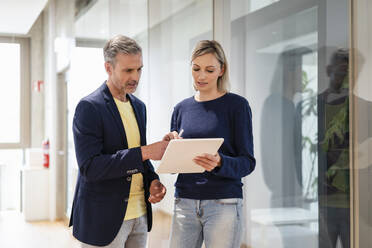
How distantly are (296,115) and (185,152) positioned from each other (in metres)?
0.86

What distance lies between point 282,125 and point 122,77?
1021mm

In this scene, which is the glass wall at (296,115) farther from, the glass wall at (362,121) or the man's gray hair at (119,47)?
the man's gray hair at (119,47)

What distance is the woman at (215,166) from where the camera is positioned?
1941 mm

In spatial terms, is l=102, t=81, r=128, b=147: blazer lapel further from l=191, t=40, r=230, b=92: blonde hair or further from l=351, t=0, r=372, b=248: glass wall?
l=351, t=0, r=372, b=248: glass wall

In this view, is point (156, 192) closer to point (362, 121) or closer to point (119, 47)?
point (119, 47)

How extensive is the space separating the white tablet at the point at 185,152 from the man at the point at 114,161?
0.19ft

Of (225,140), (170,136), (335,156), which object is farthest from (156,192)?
(335,156)

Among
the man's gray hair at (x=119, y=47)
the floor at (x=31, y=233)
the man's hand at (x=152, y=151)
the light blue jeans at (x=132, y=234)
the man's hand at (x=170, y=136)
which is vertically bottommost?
the floor at (x=31, y=233)

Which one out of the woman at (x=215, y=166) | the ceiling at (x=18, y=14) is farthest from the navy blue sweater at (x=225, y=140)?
the ceiling at (x=18, y=14)

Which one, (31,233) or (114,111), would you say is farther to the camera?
(31,233)

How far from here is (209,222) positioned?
1950 mm

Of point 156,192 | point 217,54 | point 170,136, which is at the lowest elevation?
point 156,192

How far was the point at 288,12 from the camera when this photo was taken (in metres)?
2.48

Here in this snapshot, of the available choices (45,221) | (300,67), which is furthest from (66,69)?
(300,67)
